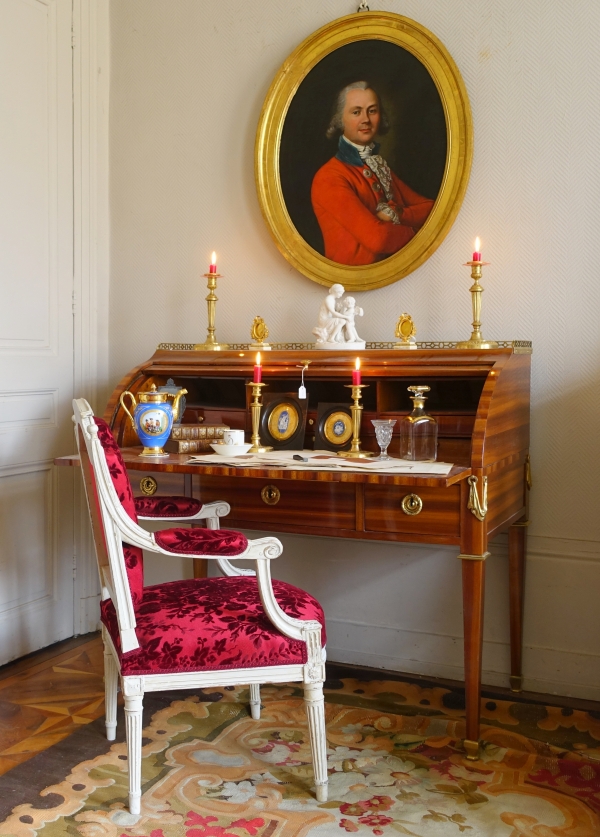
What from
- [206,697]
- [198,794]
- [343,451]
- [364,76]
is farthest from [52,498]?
[364,76]

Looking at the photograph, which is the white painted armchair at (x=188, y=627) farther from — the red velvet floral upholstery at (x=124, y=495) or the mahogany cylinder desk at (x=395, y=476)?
the mahogany cylinder desk at (x=395, y=476)

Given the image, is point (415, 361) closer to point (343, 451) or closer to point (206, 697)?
point (343, 451)

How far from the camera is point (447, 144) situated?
2.95 metres

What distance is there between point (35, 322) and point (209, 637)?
5.45 feet

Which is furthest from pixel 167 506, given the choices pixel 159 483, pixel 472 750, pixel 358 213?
pixel 358 213

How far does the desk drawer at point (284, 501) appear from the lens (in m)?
2.46

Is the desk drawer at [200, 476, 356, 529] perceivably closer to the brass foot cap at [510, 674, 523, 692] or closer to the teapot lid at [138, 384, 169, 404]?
the teapot lid at [138, 384, 169, 404]

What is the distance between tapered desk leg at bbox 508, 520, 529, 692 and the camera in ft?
9.37

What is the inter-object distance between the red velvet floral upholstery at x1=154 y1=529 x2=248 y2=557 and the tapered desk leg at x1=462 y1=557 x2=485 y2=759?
68 cm

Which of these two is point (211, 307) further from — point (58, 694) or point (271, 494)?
point (58, 694)

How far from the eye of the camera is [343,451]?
8.96ft

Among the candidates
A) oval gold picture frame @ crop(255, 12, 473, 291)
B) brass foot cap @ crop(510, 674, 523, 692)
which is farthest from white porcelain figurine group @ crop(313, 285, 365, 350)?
brass foot cap @ crop(510, 674, 523, 692)

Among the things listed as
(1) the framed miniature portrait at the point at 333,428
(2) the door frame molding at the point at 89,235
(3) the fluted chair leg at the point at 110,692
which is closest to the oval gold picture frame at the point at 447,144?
(1) the framed miniature portrait at the point at 333,428

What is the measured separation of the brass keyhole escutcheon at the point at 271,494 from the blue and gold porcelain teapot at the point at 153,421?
1.22ft
